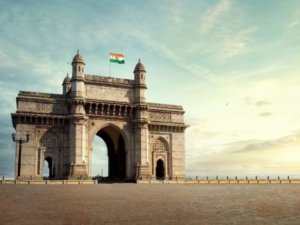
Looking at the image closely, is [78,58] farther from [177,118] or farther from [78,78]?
[177,118]

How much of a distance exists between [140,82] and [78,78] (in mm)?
9964

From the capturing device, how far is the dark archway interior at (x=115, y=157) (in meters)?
59.2

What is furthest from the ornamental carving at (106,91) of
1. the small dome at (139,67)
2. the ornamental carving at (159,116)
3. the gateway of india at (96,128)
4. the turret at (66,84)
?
the turret at (66,84)

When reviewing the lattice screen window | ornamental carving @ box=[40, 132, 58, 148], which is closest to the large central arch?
the lattice screen window

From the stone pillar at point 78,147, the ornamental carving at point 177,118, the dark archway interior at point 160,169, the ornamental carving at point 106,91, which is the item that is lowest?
the dark archway interior at point 160,169

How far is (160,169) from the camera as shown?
58.9 meters

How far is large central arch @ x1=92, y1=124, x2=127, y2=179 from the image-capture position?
58875 mm

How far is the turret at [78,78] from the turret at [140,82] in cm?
864

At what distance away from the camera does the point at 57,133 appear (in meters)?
50.2

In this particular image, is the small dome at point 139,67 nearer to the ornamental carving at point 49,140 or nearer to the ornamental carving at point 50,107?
the ornamental carving at point 50,107

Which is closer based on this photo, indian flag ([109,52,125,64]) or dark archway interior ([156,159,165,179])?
indian flag ([109,52,125,64])

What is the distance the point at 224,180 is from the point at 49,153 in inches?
1025

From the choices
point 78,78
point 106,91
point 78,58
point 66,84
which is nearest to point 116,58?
point 106,91

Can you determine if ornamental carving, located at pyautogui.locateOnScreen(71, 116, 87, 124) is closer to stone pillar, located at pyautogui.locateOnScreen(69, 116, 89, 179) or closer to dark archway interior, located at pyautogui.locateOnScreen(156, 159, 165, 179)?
stone pillar, located at pyautogui.locateOnScreen(69, 116, 89, 179)
